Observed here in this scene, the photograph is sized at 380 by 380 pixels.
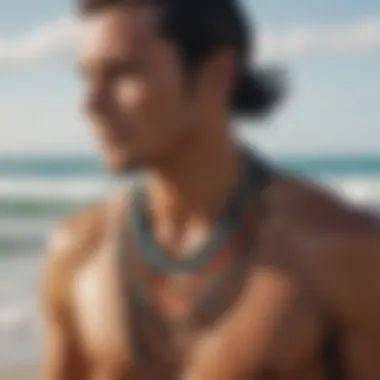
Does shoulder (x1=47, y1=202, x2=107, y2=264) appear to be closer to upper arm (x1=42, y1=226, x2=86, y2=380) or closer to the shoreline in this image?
upper arm (x1=42, y1=226, x2=86, y2=380)

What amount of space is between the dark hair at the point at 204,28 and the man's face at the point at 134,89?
0.04 feet

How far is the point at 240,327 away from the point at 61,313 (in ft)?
0.82

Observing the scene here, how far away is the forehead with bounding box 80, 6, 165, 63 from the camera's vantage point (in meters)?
1.35

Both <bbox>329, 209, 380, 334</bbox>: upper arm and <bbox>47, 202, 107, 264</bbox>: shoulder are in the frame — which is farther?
<bbox>47, 202, 107, 264</bbox>: shoulder

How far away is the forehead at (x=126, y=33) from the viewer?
1.35m

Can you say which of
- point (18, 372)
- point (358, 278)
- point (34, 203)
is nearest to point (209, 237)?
point (358, 278)

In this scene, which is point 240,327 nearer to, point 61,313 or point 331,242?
point 331,242

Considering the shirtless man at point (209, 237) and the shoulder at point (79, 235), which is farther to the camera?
the shoulder at point (79, 235)

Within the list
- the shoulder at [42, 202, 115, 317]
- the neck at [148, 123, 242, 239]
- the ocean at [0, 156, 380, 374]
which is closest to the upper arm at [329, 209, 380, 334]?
the neck at [148, 123, 242, 239]

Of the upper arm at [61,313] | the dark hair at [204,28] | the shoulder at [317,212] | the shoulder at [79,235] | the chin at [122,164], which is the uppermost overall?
the dark hair at [204,28]

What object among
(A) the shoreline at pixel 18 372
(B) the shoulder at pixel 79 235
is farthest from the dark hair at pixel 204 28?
(A) the shoreline at pixel 18 372

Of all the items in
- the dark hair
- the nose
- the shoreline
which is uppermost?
the dark hair

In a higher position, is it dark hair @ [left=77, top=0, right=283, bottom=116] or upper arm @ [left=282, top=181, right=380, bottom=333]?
dark hair @ [left=77, top=0, right=283, bottom=116]

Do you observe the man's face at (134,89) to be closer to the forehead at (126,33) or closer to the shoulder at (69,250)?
the forehead at (126,33)
